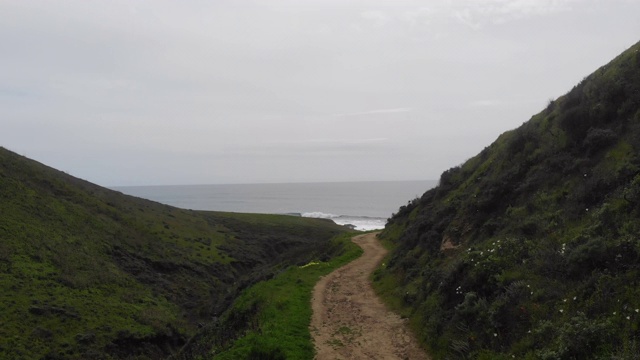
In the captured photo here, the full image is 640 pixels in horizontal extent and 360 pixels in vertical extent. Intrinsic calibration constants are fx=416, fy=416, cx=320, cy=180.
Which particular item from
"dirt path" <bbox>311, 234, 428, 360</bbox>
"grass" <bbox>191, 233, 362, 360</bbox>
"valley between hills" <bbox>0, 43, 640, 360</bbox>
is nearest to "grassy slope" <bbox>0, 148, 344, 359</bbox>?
"valley between hills" <bbox>0, 43, 640, 360</bbox>

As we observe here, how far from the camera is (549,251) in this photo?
38.0ft

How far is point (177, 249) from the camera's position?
54156 mm

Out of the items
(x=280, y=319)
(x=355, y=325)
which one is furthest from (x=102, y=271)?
(x=355, y=325)

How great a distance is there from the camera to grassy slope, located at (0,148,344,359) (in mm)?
27234

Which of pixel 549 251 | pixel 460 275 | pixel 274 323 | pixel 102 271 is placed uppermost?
pixel 549 251

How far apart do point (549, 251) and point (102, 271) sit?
3753cm

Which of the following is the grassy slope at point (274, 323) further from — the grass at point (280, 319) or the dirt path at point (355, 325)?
the dirt path at point (355, 325)

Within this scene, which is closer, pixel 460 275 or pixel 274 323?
pixel 460 275

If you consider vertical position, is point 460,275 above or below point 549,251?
below

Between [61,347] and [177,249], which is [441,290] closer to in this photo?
[61,347]

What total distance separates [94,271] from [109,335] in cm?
1096

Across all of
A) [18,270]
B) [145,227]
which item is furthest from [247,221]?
[18,270]

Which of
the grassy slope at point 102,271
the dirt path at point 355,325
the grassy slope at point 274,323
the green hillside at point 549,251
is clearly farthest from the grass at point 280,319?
the grassy slope at point 102,271

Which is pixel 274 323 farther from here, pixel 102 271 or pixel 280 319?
pixel 102 271
